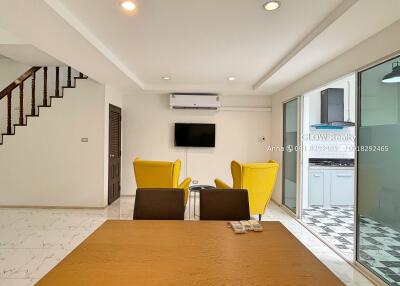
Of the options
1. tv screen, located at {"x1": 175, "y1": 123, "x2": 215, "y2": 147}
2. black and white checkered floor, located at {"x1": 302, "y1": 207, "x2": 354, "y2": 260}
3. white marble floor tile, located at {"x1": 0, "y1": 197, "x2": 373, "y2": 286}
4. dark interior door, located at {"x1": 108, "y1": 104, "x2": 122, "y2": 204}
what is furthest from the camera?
tv screen, located at {"x1": 175, "y1": 123, "x2": 215, "y2": 147}

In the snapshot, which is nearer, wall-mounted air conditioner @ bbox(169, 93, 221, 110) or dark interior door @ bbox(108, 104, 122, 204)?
dark interior door @ bbox(108, 104, 122, 204)

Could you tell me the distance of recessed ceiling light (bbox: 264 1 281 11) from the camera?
2252 millimetres

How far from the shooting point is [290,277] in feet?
4.06

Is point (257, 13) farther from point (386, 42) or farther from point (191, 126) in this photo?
point (191, 126)

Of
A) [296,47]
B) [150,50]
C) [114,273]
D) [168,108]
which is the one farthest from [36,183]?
[296,47]

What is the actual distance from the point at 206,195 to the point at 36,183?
169 inches

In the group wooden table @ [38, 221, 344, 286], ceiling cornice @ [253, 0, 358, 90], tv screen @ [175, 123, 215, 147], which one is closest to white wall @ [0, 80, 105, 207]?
tv screen @ [175, 123, 215, 147]

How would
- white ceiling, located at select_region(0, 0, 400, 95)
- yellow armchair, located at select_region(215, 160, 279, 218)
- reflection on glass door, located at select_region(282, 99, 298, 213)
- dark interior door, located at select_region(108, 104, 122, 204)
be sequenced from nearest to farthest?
1. white ceiling, located at select_region(0, 0, 400, 95)
2. yellow armchair, located at select_region(215, 160, 279, 218)
3. reflection on glass door, located at select_region(282, 99, 298, 213)
4. dark interior door, located at select_region(108, 104, 122, 204)

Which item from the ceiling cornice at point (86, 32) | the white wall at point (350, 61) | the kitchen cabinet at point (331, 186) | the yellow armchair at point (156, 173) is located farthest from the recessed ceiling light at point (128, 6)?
the kitchen cabinet at point (331, 186)

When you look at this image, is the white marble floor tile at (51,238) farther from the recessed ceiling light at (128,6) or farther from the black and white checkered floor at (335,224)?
the recessed ceiling light at (128,6)

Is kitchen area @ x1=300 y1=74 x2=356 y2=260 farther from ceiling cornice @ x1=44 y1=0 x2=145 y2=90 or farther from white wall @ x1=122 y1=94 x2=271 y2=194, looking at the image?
ceiling cornice @ x1=44 y1=0 x2=145 y2=90

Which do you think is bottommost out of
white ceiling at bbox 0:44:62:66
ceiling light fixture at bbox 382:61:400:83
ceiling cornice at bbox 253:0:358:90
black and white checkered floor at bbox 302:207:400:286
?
black and white checkered floor at bbox 302:207:400:286

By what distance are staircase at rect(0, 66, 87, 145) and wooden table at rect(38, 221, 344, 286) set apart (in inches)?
171

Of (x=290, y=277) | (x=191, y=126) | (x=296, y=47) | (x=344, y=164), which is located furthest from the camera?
(x=191, y=126)
